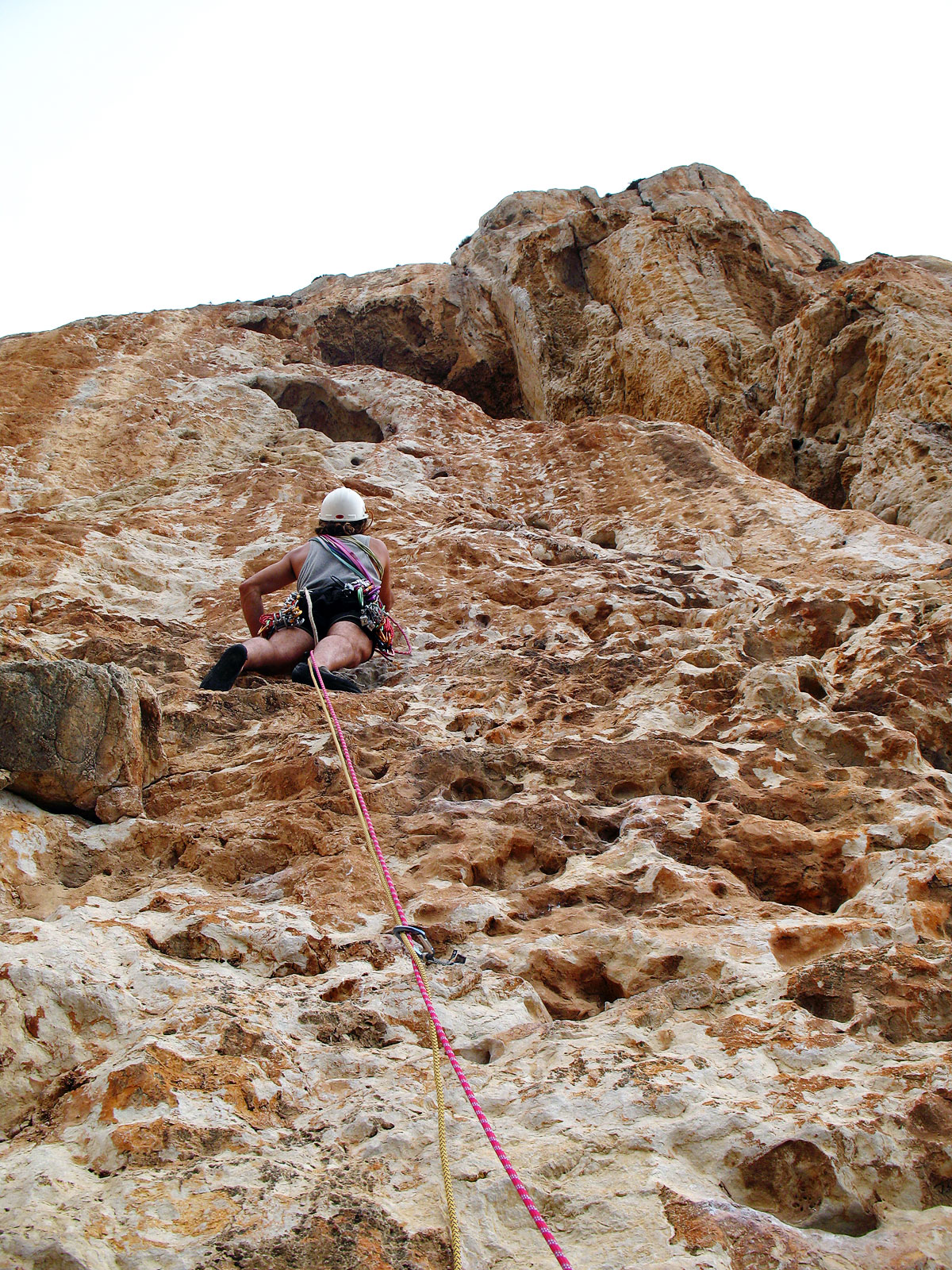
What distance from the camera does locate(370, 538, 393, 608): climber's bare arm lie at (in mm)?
5352

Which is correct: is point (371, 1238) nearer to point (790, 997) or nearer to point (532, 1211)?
point (532, 1211)

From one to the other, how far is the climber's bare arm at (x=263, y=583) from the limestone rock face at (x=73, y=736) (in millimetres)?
1583

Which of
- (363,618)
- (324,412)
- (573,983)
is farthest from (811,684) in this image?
(324,412)

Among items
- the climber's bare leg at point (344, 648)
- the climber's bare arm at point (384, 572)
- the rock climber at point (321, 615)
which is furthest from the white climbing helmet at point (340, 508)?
the climber's bare leg at point (344, 648)

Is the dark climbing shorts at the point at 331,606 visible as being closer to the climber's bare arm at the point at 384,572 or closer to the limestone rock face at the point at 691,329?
the climber's bare arm at the point at 384,572

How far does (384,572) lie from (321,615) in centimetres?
50

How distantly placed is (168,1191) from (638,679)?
9.71 feet

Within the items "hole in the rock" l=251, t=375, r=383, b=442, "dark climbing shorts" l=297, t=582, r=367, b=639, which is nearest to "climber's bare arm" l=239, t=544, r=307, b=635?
"dark climbing shorts" l=297, t=582, r=367, b=639

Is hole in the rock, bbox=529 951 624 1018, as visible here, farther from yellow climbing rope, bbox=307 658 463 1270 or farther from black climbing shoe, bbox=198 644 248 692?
black climbing shoe, bbox=198 644 248 692

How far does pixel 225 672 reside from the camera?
4.40 meters

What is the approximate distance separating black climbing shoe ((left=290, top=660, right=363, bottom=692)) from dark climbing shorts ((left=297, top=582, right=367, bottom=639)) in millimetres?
438

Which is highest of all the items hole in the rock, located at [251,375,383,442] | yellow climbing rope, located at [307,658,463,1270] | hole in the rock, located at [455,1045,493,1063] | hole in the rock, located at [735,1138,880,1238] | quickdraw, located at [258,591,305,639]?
hole in the rock, located at [251,375,383,442]

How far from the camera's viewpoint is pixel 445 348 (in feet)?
41.9

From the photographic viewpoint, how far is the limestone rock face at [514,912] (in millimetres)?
1878
